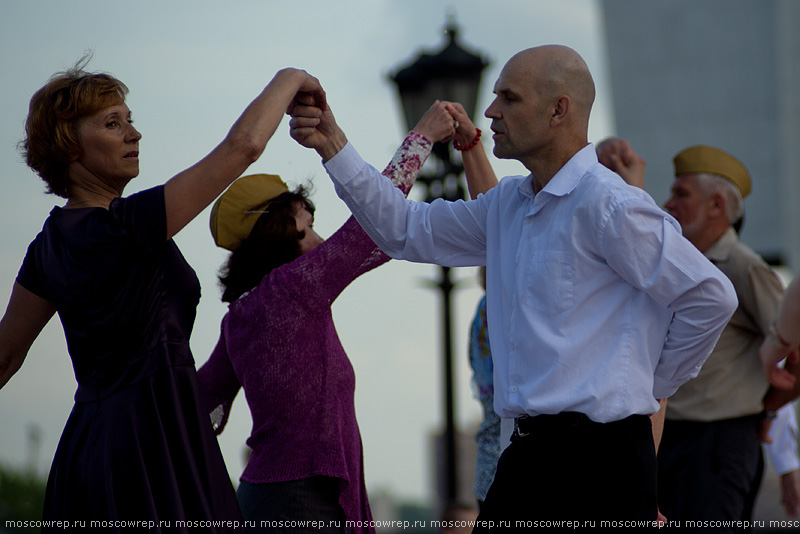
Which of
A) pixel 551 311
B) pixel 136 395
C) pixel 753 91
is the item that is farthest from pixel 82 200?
pixel 753 91

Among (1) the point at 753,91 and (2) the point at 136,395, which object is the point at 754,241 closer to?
(1) the point at 753,91

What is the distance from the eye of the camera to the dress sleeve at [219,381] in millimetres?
3877

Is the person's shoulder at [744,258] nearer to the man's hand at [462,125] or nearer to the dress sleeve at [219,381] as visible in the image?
the man's hand at [462,125]

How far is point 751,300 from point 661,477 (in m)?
0.97

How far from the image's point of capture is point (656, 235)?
2.79 m

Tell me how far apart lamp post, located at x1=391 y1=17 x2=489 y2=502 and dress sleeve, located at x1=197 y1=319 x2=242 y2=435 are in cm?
302

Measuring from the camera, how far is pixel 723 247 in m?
5.08

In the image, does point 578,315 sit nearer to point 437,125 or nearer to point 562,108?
point 562,108

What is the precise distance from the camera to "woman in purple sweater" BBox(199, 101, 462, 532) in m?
3.45

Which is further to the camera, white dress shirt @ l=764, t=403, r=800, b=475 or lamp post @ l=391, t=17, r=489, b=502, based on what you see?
lamp post @ l=391, t=17, r=489, b=502

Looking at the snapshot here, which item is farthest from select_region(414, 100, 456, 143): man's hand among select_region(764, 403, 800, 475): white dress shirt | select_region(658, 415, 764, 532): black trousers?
select_region(764, 403, 800, 475): white dress shirt

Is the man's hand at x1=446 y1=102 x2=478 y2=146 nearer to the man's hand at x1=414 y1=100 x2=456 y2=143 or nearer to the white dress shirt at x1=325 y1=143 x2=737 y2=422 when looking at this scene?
the man's hand at x1=414 y1=100 x2=456 y2=143

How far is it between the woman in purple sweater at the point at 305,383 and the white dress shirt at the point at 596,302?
2.24 feet

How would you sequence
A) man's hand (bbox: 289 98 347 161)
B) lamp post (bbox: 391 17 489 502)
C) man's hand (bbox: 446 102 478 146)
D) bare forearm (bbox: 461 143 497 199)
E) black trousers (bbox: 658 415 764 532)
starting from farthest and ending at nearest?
lamp post (bbox: 391 17 489 502), black trousers (bbox: 658 415 764 532), bare forearm (bbox: 461 143 497 199), man's hand (bbox: 446 102 478 146), man's hand (bbox: 289 98 347 161)
